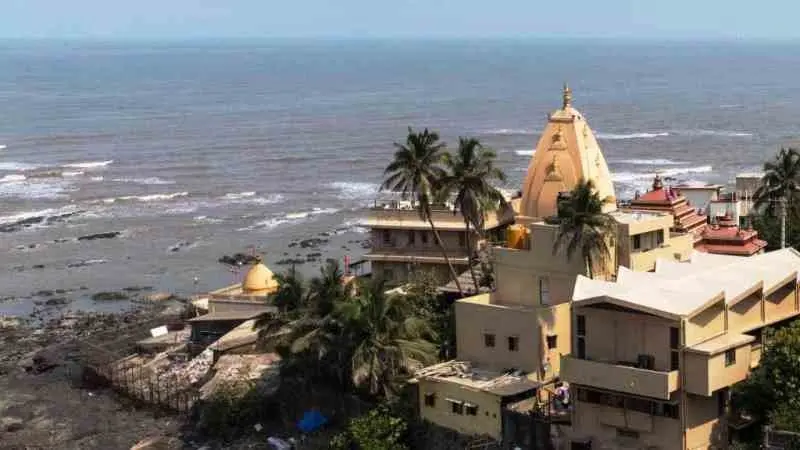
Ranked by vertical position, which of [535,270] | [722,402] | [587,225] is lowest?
[722,402]

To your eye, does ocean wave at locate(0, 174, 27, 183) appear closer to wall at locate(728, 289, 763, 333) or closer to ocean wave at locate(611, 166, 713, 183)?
ocean wave at locate(611, 166, 713, 183)

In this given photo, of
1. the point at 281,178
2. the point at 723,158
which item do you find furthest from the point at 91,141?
the point at 723,158

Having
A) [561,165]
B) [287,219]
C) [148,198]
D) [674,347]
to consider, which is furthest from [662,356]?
[148,198]

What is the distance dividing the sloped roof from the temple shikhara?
5 centimetres

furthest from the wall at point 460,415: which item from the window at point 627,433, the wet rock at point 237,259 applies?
the wet rock at point 237,259

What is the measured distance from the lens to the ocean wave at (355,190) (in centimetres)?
10631

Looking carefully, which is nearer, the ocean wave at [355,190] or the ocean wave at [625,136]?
the ocean wave at [355,190]

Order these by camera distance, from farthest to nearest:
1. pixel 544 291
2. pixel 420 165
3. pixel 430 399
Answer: pixel 420 165 → pixel 544 291 → pixel 430 399

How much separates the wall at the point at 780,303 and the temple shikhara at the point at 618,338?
0.05 m

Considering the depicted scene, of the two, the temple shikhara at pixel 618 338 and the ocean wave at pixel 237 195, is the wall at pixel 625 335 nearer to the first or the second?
the temple shikhara at pixel 618 338

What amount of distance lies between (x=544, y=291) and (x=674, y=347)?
28.6 ft

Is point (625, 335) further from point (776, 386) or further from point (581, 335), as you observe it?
point (776, 386)

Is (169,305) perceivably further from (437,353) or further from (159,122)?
(159,122)

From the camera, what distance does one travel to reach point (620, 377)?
35656mm
